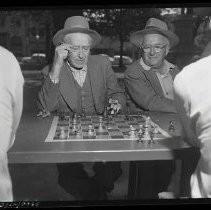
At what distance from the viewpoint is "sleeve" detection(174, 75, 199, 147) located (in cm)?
199

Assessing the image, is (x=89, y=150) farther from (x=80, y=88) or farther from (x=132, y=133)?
(x=80, y=88)

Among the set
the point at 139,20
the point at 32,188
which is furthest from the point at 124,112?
the point at 32,188

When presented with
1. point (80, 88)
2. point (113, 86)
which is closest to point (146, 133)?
point (113, 86)

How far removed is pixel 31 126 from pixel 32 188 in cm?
42

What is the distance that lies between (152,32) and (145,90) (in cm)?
39

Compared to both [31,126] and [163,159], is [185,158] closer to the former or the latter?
[163,159]

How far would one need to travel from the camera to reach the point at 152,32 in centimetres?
219

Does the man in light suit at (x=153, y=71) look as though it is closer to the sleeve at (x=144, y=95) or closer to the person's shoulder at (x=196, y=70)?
the sleeve at (x=144, y=95)

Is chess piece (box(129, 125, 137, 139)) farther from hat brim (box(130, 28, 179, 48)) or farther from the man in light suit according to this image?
hat brim (box(130, 28, 179, 48))

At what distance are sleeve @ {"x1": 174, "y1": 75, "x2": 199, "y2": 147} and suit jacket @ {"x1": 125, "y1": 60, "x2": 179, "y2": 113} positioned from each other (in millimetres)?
115

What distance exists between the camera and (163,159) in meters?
1.90

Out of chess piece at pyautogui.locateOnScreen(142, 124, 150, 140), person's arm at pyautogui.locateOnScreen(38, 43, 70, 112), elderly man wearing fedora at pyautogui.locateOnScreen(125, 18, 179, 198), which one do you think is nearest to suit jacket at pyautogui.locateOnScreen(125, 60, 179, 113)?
elderly man wearing fedora at pyautogui.locateOnScreen(125, 18, 179, 198)

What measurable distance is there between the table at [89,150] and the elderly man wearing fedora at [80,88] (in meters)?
0.24

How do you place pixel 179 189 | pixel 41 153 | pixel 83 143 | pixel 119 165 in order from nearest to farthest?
pixel 41 153 → pixel 83 143 → pixel 119 165 → pixel 179 189
